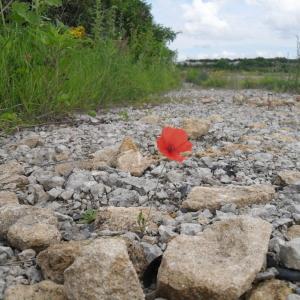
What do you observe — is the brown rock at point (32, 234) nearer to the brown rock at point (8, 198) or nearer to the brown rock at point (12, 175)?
the brown rock at point (8, 198)

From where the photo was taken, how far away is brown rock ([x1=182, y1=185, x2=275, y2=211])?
201 cm

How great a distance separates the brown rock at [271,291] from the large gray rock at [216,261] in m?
0.04

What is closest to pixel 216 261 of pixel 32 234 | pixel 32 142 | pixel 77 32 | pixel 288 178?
pixel 32 234

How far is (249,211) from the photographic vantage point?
1.98 meters

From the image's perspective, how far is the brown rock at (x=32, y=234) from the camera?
5.31ft

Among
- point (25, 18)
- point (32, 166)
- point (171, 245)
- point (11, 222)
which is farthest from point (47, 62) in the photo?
point (171, 245)

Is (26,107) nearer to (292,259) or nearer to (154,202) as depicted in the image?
(154,202)

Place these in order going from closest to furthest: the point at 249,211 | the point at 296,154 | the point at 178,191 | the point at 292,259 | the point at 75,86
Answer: the point at 292,259, the point at 249,211, the point at 178,191, the point at 296,154, the point at 75,86

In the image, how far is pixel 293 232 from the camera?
1.74 m

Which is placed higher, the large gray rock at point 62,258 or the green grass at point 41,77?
the green grass at point 41,77

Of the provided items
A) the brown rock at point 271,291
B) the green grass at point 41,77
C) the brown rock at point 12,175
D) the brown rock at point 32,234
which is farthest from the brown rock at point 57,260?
the green grass at point 41,77

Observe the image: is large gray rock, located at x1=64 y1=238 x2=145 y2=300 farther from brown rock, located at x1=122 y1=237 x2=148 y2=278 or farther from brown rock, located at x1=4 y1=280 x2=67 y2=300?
brown rock, located at x1=122 y1=237 x2=148 y2=278

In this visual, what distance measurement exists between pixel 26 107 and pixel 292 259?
2.76 meters

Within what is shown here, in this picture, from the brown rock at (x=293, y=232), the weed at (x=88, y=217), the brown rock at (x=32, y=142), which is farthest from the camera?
the brown rock at (x=32, y=142)
